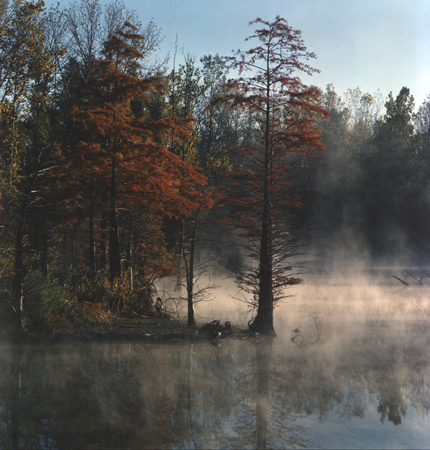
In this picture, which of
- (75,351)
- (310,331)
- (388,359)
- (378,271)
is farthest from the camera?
(378,271)

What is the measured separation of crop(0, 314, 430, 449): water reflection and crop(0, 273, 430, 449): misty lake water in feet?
0.08

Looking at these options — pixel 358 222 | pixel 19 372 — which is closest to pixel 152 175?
pixel 19 372

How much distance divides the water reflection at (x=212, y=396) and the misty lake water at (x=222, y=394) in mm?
23

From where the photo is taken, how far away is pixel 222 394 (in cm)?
940

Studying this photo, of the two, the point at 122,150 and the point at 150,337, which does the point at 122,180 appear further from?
the point at 150,337

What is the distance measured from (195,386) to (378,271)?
29.1 meters

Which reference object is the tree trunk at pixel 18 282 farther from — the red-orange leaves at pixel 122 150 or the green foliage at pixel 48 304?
the red-orange leaves at pixel 122 150

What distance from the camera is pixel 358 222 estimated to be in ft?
154

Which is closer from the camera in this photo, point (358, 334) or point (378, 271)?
point (358, 334)

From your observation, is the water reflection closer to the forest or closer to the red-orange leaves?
the forest

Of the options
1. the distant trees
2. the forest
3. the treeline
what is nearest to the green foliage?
the forest

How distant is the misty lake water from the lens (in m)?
7.41

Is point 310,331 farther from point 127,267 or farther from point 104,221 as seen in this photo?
point 104,221

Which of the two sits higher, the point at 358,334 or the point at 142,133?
the point at 142,133
